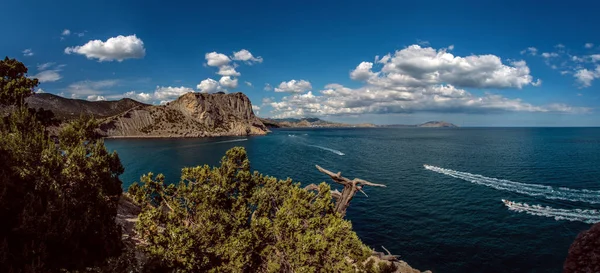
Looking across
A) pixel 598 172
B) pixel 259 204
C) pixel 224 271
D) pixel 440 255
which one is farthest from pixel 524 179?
pixel 224 271

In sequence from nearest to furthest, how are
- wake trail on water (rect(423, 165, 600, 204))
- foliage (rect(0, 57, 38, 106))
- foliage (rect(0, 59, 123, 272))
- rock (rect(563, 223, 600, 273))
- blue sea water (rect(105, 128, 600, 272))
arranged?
1. rock (rect(563, 223, 600, 273))
2. foliage (rect(0, 59, 123, 272))
3. foliage (rect(0, 57, 38, 106))
4. blue sea water (rect(105, 128, 600, 272))
5. wake trail on water (rect(423, 165, 600, 204))

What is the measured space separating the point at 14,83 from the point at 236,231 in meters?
22.5

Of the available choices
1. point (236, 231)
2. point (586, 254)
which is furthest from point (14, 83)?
point (586, 254)

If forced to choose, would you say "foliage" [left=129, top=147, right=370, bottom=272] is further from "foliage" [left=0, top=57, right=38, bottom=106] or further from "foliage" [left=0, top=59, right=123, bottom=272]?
"foliage" [left=0, top=57, right=38, bottom=106]

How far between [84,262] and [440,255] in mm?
33866

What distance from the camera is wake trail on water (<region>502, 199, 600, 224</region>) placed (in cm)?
4009

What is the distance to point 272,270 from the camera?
690 inches

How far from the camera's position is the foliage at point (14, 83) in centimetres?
2328

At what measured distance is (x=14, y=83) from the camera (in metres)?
23.7

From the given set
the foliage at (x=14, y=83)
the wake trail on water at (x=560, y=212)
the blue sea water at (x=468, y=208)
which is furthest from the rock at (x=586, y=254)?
the wake trail on water at (x=560, y=212)

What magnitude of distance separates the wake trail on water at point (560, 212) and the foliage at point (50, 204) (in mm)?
53850

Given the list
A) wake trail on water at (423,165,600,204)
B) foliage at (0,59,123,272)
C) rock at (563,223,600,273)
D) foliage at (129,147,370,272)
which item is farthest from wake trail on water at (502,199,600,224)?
foliage at (0,59,123,272)

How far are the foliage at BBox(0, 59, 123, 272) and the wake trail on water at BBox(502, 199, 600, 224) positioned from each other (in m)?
53.9

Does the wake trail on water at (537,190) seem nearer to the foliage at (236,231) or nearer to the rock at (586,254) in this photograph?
the foliage at (236,231)
